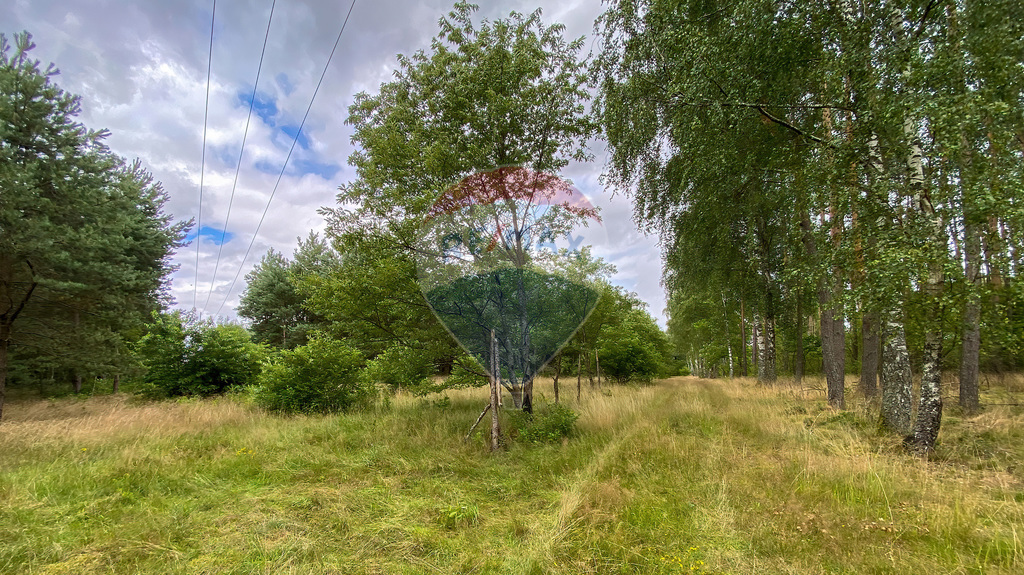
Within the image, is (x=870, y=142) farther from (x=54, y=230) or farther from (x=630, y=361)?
(x=54, y=230)

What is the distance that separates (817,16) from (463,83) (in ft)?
19.8

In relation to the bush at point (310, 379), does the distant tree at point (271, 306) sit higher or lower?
higher

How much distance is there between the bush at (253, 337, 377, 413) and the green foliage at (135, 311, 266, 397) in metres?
3.38

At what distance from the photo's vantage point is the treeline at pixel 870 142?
3.79 m

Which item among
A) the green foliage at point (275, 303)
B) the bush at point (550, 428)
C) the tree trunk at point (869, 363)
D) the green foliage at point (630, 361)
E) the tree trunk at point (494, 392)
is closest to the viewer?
the tree trunk at point (494, 392)

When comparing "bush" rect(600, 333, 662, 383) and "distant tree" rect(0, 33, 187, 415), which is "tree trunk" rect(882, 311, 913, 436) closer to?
"bush" rect(600, 333, 662, 383)

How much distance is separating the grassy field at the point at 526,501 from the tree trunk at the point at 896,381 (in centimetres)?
36

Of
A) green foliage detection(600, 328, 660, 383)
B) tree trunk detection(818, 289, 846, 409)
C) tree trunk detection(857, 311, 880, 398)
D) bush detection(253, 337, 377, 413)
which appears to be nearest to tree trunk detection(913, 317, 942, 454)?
tree trunk detection(818, 289, 846, 409)

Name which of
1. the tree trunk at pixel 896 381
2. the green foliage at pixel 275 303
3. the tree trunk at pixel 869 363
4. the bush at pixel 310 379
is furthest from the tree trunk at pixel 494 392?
the green foliage at pixel 275 303

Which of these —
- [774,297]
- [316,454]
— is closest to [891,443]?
[316,454]

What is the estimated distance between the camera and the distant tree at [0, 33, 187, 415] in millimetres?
8906

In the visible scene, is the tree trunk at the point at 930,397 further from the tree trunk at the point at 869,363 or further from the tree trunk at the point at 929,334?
the tree trunk at the point at 869,363

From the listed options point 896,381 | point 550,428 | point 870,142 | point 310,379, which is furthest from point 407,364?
point 870,142

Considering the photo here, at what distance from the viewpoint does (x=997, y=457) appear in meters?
4.11
